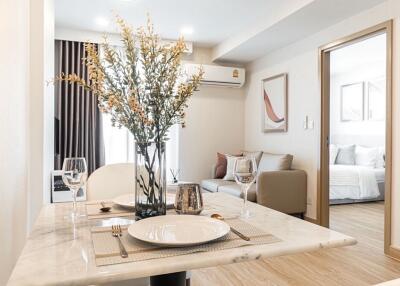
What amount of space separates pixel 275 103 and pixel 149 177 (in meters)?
3.71

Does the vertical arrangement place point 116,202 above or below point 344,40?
below

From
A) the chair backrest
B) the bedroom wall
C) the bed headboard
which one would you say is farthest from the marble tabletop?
the bed headboard

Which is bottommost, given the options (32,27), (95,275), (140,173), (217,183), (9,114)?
(217,183)

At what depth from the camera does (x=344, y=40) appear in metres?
3.29

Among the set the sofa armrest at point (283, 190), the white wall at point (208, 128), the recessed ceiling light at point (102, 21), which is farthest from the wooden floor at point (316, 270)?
the recessed ceiling light at point (102, 21)

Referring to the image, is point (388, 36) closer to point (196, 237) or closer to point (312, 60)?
point (312, 60)

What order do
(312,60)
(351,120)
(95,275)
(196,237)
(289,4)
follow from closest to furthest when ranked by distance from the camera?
(95,275)
(196,237)
(289,4)
(312,60)
(351,120)

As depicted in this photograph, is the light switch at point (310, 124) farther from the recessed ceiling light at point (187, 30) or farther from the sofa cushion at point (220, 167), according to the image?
the recessed ceiling light at point (187, 30)

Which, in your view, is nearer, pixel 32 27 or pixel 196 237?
pixel 196 237

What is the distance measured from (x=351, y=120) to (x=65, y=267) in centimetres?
670

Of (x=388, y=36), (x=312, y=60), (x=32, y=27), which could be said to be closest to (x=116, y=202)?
(x=32, y=27)

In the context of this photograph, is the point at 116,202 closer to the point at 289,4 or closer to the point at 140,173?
the point at 140,173

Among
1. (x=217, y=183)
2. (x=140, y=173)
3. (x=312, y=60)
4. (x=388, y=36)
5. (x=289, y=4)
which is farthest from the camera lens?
(x=217, y=183)

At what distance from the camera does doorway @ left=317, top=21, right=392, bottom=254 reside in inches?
142
